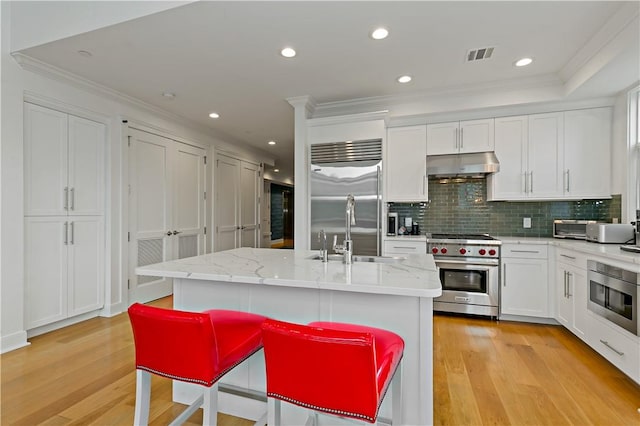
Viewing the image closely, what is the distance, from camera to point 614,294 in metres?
2.36

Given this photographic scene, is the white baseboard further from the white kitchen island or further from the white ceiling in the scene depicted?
the white ceiling

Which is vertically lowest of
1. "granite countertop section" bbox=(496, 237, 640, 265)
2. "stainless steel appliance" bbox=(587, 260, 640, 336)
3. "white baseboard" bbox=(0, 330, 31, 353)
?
"white baseboard" bbox=(0, 330, 31, 353)

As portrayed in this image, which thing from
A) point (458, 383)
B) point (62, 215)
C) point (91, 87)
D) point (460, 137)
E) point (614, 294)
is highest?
point (91, 87)

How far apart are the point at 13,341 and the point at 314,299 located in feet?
9.55

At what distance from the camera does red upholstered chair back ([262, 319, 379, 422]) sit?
1046 millimetres

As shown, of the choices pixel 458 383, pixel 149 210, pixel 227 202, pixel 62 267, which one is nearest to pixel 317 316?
pixel 458 383

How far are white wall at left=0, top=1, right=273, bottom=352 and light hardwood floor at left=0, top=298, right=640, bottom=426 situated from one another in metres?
0.52

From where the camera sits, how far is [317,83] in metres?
3.49

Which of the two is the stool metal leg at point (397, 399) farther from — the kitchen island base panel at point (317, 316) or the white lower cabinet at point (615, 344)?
the white lower cabinet at point (615, 344)

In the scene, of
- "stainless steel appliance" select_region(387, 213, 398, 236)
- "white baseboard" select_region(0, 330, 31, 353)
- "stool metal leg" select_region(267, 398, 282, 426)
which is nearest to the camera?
"stool metal leg" select_region(267, 398, 282, 426)

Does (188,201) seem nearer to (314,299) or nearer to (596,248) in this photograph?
(314,299)

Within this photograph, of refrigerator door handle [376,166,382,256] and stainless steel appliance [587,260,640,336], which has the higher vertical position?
refrigerator door handle [376,166,382,256]

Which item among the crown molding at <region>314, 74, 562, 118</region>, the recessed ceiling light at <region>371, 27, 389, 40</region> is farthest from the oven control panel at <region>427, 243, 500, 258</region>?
the recessed ceiling light at <region>371, 27, 389, 40</region>

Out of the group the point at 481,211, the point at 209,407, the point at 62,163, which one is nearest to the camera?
the point at 209,407
